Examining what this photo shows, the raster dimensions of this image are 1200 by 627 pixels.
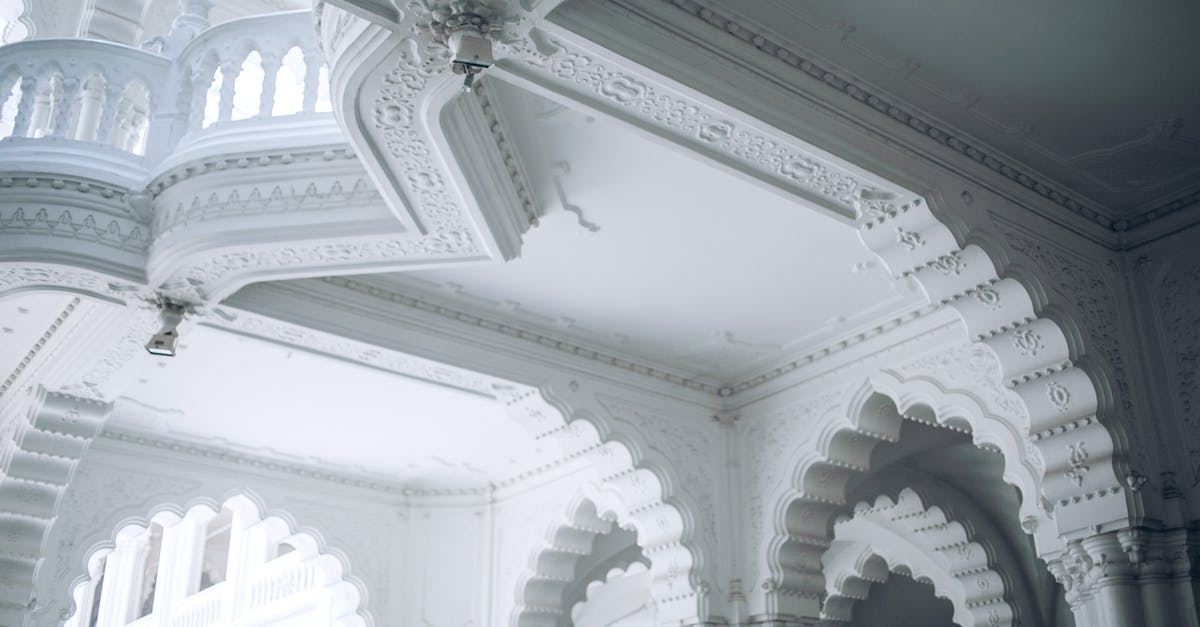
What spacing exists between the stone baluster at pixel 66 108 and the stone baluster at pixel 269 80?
99 centimetres

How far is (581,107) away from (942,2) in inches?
57.4

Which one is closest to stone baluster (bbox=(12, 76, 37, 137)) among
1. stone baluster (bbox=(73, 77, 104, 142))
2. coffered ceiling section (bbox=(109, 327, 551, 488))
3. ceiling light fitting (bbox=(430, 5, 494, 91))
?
stone baluster (bbox=(73, 77, 104, 142))

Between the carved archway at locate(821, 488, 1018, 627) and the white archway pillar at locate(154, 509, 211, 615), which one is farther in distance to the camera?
the white archway pillar at locate(154, 509, 211, 615)

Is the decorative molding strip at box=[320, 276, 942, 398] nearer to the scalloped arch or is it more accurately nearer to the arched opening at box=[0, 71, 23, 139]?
the scalloped arch

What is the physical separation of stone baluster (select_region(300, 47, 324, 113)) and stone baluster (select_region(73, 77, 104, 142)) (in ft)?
3.70

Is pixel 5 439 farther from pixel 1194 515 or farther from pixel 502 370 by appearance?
pixel 1194 515

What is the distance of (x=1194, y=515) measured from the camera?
16.4 ft

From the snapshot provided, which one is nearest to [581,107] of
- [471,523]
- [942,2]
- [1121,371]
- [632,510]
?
[942,2]

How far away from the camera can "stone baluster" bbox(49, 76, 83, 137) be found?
5.67m

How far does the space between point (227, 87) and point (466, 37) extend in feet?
7.89

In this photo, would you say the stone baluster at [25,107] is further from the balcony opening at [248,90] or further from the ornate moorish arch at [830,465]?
the ornate moorish arch at [830,465]

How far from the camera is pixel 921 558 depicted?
9.41 metres

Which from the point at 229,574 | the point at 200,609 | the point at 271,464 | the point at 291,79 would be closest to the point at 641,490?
the point at 271,464

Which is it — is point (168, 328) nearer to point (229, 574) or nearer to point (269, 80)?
point (269, 80)
